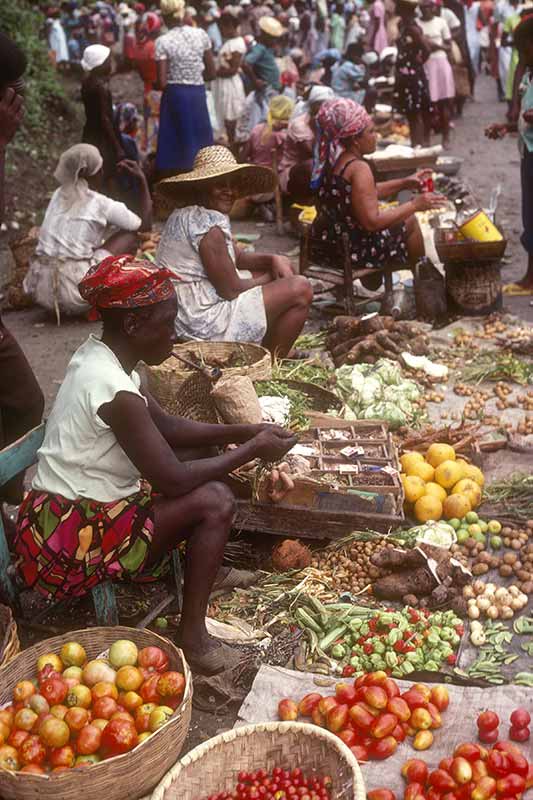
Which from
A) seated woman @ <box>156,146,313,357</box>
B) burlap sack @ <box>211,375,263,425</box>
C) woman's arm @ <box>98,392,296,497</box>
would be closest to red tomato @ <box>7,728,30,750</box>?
woman's arm @ <box>98,392,296,497</box>

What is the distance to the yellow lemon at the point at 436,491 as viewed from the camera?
4.24 metres

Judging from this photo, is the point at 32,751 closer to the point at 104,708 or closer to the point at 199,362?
the point at 104,708

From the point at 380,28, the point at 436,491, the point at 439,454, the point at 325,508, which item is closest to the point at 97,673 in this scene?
the point at 325,508

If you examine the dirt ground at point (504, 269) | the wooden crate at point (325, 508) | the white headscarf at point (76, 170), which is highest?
the white headscarf at point (76, 170)

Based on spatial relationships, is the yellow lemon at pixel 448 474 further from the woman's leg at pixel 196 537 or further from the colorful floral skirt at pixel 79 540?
the colorful floral skirt at pixel 79 540

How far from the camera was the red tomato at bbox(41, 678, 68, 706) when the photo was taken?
2.72 metres

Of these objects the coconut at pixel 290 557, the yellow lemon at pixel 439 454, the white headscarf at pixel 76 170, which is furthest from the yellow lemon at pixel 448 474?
the white headscarf at pixel 76 170

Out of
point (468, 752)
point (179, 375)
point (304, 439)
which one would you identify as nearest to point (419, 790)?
point (468, 752)

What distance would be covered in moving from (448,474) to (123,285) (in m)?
2.11

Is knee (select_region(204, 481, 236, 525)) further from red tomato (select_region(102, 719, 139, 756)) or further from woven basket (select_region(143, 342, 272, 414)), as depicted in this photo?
woven basket (select_region(143, 342, 272, 414))

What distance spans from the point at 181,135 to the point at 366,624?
24.9 ft

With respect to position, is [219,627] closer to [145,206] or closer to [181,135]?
[145,206]

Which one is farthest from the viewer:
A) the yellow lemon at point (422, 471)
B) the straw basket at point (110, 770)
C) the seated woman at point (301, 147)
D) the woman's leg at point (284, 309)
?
the seated woman at point (301, 147)

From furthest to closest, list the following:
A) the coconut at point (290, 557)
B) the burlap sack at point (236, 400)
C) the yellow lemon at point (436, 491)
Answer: the yellow lemon at point (436, 491) < the burlap sack at point (236, 400) < the coconut at point (290, 557)
